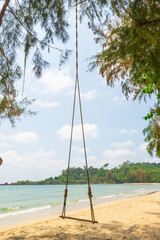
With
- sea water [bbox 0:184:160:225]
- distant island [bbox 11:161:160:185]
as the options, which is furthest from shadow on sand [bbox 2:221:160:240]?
distant island [bbox 11:161:160:185]

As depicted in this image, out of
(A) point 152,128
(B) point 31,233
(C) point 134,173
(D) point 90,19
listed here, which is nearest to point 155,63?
(D) point 90,19

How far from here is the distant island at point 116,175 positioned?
7012 centimetres

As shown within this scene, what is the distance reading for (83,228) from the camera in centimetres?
392

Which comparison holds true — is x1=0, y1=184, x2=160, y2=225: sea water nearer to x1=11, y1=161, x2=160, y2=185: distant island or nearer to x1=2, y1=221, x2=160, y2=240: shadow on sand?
x1=2, y1=221, x2=160, y2=240: shadow on sand

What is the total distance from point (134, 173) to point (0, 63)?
74.6m

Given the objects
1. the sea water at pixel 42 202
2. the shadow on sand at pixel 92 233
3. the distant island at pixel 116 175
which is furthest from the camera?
the distant island at pixel 116 175

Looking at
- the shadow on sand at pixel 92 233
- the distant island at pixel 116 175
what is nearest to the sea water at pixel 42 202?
the shadow on sand at pixel 92 233

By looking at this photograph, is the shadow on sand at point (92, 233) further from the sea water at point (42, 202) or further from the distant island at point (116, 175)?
the distant island at point (116, 175)

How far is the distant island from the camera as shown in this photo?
2761 inches

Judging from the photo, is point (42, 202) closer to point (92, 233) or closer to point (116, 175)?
point (92, 233)

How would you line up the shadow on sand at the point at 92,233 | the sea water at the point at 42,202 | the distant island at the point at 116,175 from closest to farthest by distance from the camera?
the shadow on sand at the point at 92,233, the sea water at the point at 42,202, the distant island at the point at 116,175

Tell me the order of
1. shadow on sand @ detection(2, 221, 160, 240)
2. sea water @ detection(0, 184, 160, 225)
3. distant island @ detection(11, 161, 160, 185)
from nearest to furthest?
shadow on sand @ detection(2, 221, 160, 240) → sea water @ detection(0, 184, 160, 225) → distant island @ detection(11, 161, 160, 185)

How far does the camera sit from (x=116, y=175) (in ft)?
256

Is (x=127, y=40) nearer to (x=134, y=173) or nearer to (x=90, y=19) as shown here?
(x=90, y=19)
